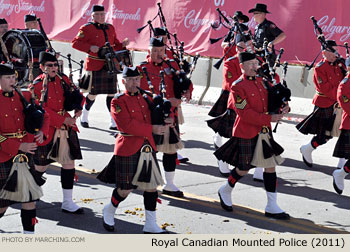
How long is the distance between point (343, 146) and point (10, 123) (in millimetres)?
4294

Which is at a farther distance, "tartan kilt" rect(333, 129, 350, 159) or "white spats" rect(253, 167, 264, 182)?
"white spats" rect(253, 167, 264, 182)

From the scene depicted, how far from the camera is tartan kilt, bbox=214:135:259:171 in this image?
25.1 feet

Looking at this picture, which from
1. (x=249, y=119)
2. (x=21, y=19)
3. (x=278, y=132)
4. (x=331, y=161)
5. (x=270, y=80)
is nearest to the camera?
(x=249, y=119)

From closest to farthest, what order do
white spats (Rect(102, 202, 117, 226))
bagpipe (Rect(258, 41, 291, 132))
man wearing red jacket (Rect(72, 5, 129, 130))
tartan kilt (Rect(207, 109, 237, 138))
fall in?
white spats (Rect(102, 202, 117, 226)), bagpipe (Rect(258, 41, 291, 132)), tartan kilt (Rect(207, 109, 237, 138)), man wearing red jacket (Rect(72, 5, 129, 130))

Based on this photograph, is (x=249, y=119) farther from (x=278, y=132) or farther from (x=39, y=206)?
(x=278, y=132)

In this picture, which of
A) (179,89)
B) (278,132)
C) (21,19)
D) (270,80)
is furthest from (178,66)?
(21,19)

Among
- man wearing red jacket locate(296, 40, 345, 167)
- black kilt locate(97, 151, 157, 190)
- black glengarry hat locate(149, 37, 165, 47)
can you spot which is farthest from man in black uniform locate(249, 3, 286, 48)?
black kilt locate(97, 151, 157, 190)

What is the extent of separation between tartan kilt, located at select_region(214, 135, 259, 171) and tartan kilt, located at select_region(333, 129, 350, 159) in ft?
5.14

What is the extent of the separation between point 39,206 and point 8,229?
0.88 metres

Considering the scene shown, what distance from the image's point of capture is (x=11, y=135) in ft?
Answer: 20.6

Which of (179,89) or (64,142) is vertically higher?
(179,89)

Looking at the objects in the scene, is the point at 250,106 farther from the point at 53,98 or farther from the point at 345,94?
the point at 53,98

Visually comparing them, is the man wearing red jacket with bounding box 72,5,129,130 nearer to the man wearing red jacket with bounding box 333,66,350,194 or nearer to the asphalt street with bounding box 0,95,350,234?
the asphalt street with bounding box 0,95,350,234

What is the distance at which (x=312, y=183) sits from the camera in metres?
9.19
